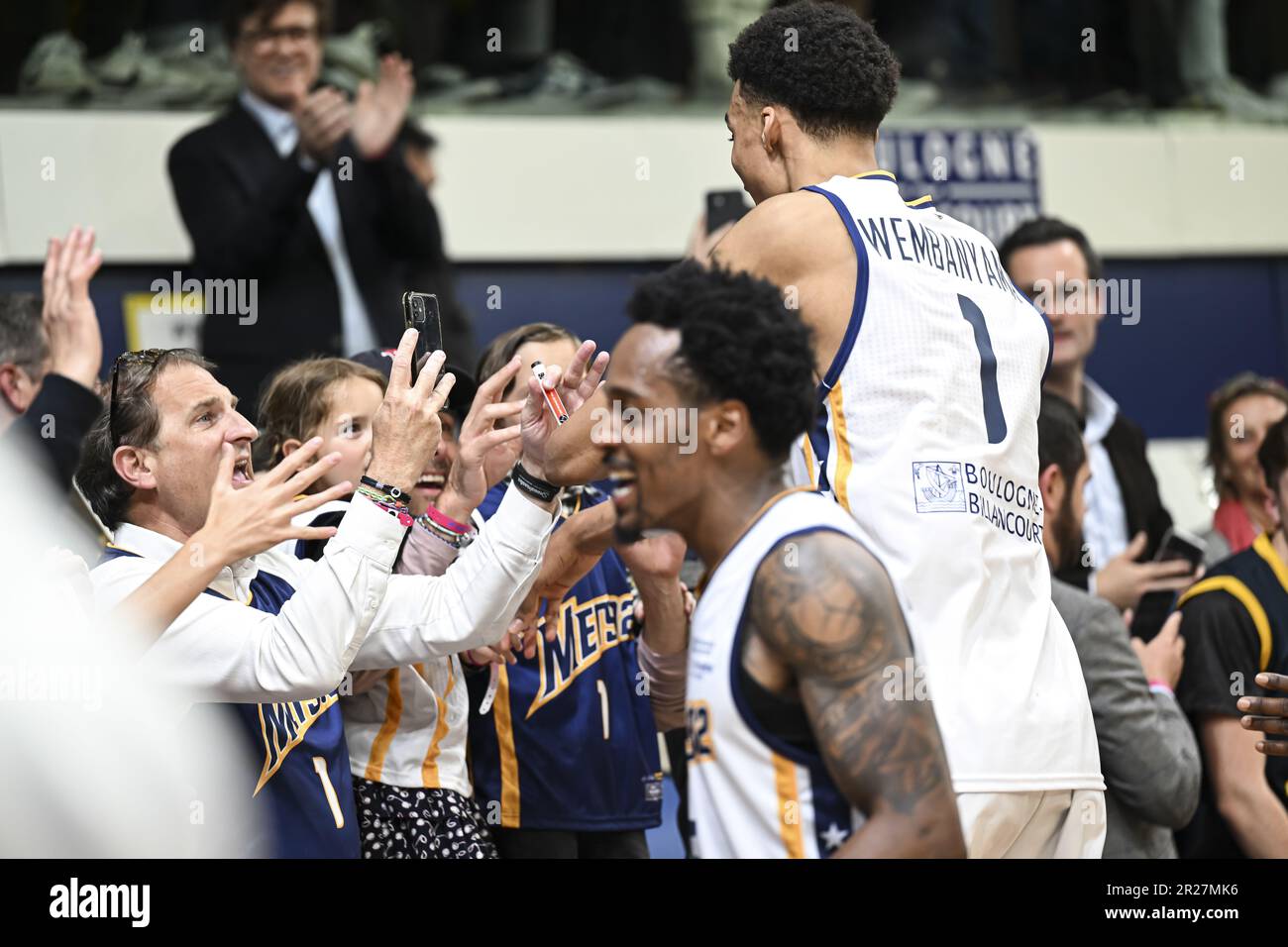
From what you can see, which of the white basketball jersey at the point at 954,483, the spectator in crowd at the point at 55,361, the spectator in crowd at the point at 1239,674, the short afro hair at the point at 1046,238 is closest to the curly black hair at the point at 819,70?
the white basketball jersey at the point at 954,483

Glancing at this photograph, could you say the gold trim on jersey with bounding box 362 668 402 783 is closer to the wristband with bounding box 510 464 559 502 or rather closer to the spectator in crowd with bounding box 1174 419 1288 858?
the wristband with bounding box 510 464 559 502

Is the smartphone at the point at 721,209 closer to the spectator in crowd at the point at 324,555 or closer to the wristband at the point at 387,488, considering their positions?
the spectator in crowd at the point at 324,555

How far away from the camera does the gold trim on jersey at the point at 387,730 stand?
3592 millimetres

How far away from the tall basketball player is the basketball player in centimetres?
44

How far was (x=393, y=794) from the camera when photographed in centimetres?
356

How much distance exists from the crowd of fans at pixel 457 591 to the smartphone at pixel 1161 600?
4.7 inches

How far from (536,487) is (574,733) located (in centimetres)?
87

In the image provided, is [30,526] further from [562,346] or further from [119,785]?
[562,346]

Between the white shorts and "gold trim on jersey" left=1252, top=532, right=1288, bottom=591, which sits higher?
the white shorts

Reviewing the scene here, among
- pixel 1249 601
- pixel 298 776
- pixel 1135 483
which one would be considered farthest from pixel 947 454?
pixel 1135 483

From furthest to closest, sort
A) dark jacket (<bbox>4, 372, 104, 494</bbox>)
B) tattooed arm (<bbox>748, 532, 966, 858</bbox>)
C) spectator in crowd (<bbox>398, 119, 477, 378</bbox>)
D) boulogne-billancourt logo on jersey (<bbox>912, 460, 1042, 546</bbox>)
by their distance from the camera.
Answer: spectator in crowd (<bbox>398, 119, 477, 378</bbox>)
dark jacket (<bbox>4, 372, 104, 494</bbox>)
boulogne-billancourt logo on jersey (<bbox>912, 460, 1042, 546</bbox>)
tattooed arm (<bbox>748, 532, 966, 858</bbox>)

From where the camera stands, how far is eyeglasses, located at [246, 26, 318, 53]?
20.3 ft

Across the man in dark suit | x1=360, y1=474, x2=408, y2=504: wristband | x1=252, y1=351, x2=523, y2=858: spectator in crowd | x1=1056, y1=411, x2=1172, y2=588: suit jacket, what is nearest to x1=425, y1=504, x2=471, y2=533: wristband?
x1=252, y1=351, x2=523, y2=858: spectator in crowd
